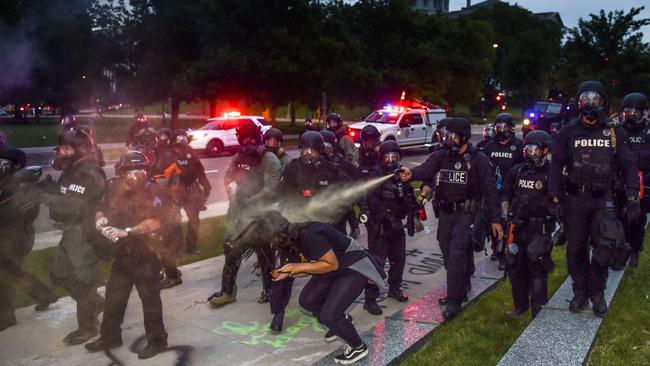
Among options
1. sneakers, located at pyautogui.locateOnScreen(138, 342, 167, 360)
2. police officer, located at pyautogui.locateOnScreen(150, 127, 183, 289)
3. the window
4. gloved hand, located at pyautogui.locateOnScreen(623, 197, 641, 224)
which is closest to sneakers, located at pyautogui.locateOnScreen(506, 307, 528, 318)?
gloved hand, located at pyautogui.locateOnScreen(623, 197, 641, 224)

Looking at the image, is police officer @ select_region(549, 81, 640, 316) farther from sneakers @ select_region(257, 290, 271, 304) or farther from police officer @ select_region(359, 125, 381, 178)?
sneakers @ select_region(257, 290, 271, 304)

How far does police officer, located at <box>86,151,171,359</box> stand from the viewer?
4812 millimetres

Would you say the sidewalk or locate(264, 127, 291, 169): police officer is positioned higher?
locate(264, 127, 291, 169): police officer

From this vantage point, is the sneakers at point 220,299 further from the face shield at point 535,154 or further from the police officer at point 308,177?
the face shield at point 535,154

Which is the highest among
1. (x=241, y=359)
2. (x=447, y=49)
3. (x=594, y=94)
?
(x=447, y=49)

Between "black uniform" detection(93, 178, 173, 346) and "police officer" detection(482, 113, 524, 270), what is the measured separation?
4.68 meters

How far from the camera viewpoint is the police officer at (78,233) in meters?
5.11

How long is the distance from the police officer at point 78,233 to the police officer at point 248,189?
53.6 inches

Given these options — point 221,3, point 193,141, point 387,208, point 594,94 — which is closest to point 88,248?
point 387,208

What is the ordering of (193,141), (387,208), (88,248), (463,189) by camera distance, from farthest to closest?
(193,141)
(387,208)
(463,189)
(88,248)

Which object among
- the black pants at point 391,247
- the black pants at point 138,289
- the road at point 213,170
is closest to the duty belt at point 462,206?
the black pants at point 391,247

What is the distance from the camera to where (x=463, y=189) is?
18.8 feet

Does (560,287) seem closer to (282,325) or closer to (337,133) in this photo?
(282,325)

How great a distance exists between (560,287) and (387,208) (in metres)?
2.21
